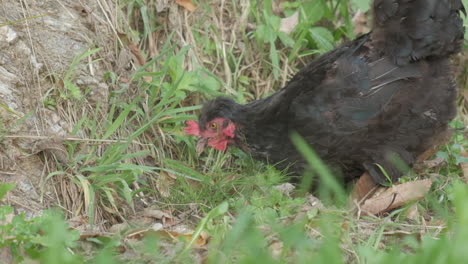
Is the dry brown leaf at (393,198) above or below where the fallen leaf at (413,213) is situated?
above

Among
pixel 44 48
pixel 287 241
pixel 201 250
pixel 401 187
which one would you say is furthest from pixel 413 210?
pixel 44 48

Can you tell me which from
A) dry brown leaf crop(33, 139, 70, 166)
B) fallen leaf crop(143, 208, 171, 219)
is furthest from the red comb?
dry brown leaf crop(33, 139, 70, 166)

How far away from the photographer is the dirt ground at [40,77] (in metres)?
3.62

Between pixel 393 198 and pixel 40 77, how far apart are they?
2288 mm

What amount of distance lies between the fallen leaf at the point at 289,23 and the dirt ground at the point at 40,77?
1.59 metres

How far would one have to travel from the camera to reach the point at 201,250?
297 cm

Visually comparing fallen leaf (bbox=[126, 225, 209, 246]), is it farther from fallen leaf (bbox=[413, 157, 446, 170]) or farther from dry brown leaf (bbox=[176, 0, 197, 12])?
dry brown leaf (bbox=[176, 0, 197, 12])

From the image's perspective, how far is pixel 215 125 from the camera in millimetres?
4555

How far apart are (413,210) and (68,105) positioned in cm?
221

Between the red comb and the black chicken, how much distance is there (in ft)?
1.58

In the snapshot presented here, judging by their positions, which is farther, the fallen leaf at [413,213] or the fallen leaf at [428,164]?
the fallen leaf at [428,164]

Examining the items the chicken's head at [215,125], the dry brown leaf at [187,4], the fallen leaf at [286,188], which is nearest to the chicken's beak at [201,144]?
the chicken's head at [215,125]

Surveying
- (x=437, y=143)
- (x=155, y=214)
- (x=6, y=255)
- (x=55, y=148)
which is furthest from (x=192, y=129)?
(x=6, y=255)

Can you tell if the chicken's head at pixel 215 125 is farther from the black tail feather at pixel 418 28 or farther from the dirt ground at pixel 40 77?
the black tail feather at pixel 418 28
